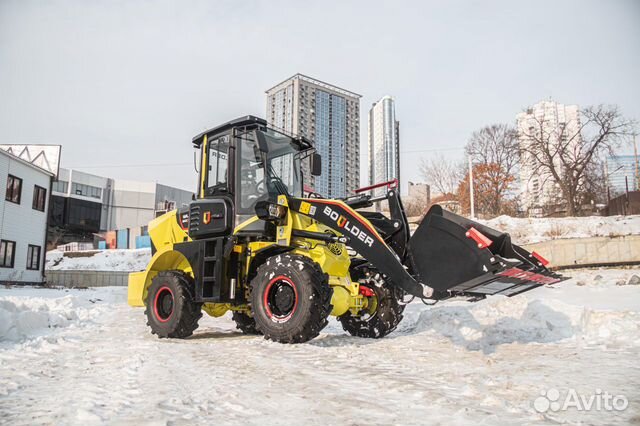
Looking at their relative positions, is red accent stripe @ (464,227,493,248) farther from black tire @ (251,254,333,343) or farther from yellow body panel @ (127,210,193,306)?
yellow body panel @ (127,210,193,306)

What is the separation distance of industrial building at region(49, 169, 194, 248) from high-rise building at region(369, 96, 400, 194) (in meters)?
23.9

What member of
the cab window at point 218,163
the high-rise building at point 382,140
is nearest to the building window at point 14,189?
the cab window at point 218,163

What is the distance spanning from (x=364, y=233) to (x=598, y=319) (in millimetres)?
3609

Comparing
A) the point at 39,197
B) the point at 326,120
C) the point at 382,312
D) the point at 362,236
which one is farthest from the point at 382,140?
the point at 362,236

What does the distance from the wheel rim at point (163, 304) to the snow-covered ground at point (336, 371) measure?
18.6 inches

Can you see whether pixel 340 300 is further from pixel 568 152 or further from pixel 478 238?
pixel 568 152

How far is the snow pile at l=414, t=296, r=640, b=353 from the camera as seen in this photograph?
238 inches

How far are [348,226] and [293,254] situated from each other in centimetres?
79

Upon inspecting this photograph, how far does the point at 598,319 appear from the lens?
6570mm

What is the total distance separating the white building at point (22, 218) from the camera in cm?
2114

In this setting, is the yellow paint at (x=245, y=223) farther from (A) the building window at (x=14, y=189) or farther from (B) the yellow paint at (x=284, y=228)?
(A) the building window at (x=14, y=189)

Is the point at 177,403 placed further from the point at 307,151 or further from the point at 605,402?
the point at 307,151

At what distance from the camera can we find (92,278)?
30766 mm

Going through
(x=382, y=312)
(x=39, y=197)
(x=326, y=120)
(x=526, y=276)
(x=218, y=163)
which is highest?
(x=326, y=120)
